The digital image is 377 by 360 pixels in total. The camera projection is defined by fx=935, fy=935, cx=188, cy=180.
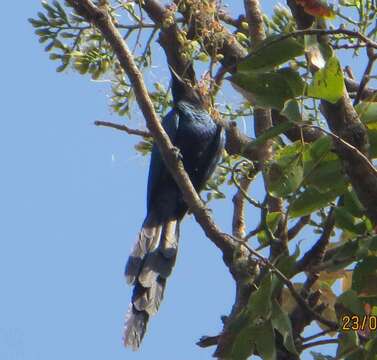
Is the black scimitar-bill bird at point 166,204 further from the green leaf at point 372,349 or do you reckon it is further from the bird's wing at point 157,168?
the green leaf at point 372,349

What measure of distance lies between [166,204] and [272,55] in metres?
2.68

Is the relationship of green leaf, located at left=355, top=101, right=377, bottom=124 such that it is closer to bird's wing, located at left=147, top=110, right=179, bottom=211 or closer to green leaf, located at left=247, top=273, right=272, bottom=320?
green leaf, located at left=247, top=273, right=272, bottom=320

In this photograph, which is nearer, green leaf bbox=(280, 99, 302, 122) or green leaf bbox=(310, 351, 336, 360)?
green leaf bbox=(280, 99, 302, 122)

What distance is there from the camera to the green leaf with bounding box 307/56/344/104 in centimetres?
154

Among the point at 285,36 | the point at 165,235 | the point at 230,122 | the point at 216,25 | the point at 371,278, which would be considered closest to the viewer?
the point at 285,36

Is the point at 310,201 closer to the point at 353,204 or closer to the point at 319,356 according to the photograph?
the point at 353,204

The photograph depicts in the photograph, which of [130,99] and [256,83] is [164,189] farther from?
[256,83]

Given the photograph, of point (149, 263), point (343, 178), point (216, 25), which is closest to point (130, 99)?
point (216, 25)

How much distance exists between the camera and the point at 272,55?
1663 millimetres

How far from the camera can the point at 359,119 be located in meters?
1.72

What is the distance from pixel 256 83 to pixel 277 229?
515 millimetres
